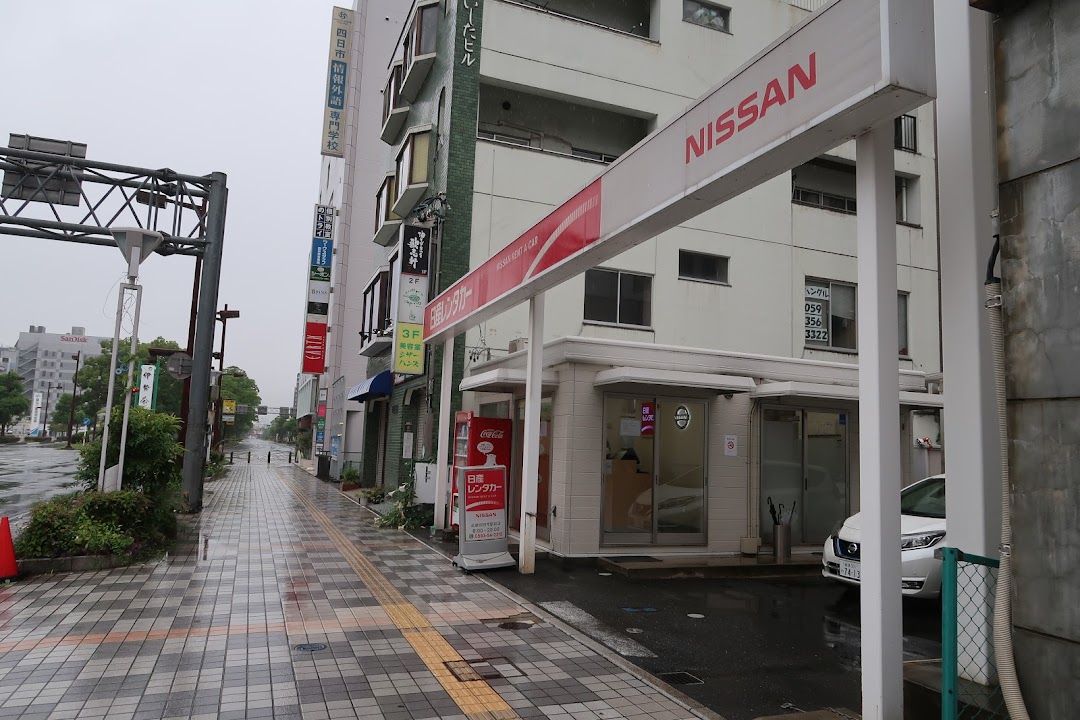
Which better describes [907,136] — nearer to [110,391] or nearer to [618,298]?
[618,298]

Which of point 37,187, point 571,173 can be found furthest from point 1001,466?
point 37,187

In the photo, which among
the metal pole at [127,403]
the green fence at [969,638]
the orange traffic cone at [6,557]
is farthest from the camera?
the metal pole at [127,403]

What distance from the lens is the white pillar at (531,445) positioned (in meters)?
9.45

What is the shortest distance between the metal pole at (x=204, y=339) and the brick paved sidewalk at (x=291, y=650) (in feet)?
20.3

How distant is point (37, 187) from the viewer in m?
14.2

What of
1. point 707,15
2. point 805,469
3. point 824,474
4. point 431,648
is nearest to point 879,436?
point 431,648

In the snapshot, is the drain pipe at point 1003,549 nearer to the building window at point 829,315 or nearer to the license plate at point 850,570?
the license plate at point 850,570

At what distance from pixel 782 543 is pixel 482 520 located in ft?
16.3

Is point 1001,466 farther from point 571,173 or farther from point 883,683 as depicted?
point 571,173

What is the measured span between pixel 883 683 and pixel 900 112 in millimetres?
3246

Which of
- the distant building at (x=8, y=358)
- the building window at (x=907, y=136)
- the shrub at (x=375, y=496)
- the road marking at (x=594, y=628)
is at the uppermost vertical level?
the distant building at (x=8, y=358)

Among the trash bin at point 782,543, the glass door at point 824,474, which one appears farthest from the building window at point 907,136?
the trash bin at point 782,543

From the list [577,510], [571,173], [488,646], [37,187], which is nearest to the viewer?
[488,646]

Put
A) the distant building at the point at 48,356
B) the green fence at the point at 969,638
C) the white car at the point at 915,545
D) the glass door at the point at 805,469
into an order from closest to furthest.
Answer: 1. the green fence at the point at 969,638
2. the white car at the point at 915,545
3. the glass door at the point at 805,469
4. the distant building at the point at 48,356
